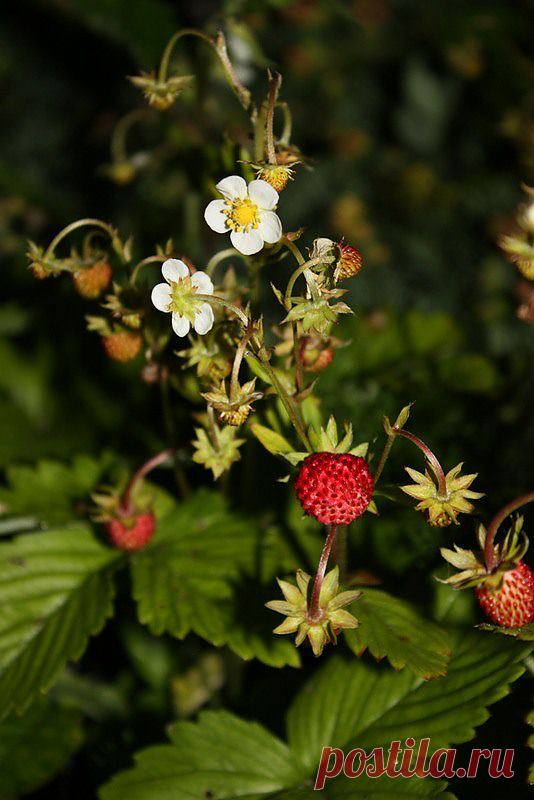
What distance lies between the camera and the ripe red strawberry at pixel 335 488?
2.68 feet

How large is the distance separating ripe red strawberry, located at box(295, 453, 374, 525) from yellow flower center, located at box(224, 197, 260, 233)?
26 centimetres

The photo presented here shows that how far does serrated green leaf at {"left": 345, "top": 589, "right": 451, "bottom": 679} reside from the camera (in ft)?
3.08

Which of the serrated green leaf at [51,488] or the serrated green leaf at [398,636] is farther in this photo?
the serrated green leaf at [51,488]

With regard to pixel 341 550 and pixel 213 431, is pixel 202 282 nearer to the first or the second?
pixel 213 431

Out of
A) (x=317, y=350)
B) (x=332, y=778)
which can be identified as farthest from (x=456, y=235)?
(x=332, y=778)

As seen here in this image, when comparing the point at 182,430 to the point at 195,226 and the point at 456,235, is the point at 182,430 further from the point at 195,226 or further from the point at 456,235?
the point at 456,235

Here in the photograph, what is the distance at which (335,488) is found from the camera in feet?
2.67

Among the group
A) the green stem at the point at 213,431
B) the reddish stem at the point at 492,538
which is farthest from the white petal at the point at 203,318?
the reddish stem at the point at 492,538

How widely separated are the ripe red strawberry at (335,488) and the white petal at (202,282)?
0.73ft

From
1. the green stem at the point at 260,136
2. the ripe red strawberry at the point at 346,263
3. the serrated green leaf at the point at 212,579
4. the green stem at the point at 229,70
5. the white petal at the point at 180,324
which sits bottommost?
the serrated green leaf at the point at 212,579

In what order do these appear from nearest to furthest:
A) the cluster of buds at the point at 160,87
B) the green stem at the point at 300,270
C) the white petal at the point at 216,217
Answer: the green stem at the point at 300,270, the white petal at the point at 216,217, the cluster of buds at the point at 160,87

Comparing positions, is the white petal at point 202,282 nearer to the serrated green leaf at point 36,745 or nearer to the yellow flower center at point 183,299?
the yellow flower center at point 183,299

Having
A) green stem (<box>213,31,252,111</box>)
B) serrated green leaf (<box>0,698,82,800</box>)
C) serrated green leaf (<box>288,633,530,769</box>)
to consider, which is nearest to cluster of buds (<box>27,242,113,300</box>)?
green stem (<box>213,31,252,111</box>)

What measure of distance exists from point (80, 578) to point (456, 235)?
2150 millimetres
